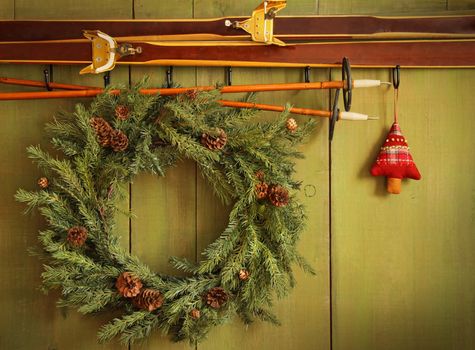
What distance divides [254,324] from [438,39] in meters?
0.90

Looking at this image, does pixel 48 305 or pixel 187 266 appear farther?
pixel 48 305

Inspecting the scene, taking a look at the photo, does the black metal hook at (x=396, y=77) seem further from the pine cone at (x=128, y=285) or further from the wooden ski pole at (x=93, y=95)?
the pine cone at (x=128, y=285)

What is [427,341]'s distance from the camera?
1.22 m

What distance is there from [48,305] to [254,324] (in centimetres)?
57

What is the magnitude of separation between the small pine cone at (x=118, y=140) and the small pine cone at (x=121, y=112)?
4cm

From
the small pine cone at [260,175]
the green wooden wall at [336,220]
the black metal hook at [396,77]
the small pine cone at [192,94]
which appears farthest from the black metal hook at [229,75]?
the black metal hook at [396,77]

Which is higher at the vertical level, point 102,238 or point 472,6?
point 472,6

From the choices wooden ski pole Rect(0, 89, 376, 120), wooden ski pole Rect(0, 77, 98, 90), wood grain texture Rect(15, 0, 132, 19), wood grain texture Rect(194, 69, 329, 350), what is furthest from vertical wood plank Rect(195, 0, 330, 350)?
wooden ski pole Rect(0, 77, 98, 90)

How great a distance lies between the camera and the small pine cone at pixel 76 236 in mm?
1044

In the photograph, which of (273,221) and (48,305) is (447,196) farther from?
(48,305)

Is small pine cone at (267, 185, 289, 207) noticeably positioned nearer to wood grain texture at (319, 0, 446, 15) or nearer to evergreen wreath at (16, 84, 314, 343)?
evergreen wreath at (16, 84, 314, 343)

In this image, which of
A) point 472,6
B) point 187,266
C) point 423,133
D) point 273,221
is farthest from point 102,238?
point 472,6

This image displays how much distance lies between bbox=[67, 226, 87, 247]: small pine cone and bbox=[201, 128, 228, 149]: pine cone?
0.35 metres

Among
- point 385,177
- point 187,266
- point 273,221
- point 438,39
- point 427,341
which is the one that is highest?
point 438,39
